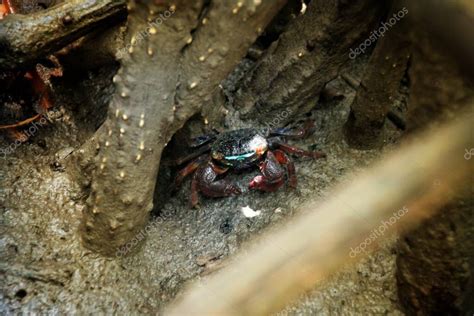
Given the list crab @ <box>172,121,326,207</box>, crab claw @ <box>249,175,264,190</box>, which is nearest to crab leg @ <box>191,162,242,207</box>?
crab @ <box>172,121,326,207</box>

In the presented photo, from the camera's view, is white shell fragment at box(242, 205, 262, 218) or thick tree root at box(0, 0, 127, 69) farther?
white shell fragment at box(242, 205, 262, 218)

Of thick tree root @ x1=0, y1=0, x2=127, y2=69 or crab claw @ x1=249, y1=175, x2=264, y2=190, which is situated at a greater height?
thick tree root @ x1=0, y1=0, x2=127, y2=69

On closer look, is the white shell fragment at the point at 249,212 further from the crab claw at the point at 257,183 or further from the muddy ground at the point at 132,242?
the crab claw at the point at 257,183

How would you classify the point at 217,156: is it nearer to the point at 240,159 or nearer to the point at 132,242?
the point at 240,159

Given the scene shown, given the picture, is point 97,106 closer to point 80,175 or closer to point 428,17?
point 80,175

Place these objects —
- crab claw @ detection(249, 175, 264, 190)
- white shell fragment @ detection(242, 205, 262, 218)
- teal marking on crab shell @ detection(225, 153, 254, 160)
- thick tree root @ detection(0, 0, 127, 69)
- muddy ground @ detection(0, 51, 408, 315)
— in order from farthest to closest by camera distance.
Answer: teal marking on crab shell @ detection(225, 153, 254, 160) < crab claw @ detection(249, 175, 264, 190) < white shell fragment @ detection(242, 205, 262, 218) < thick tree root @ detection(0, 0, 127, 69) < muddy ground @ detection(0, 51, 408, 315)

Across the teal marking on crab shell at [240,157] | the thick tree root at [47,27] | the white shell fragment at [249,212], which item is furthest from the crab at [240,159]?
the thick tree root at [47,27]

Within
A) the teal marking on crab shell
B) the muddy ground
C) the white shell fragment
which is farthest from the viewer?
the teal marking on crab shell

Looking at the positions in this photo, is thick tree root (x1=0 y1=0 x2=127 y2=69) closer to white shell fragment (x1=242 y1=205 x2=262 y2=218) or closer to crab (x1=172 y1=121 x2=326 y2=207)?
crab (x1=172 y1=121 x2=326 y2=207)
